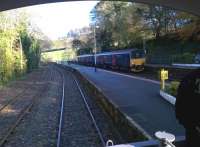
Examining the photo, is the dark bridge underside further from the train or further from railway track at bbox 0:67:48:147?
the train

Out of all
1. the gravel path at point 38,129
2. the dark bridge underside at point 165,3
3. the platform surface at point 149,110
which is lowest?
the gravel path at point 38,129

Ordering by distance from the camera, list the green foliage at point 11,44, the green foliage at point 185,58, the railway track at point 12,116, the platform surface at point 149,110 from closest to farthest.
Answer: the platform surface at point 149,110 < the railway track at point 12,116 < the green foliage at point 185,58 < the green foliage at point 11,44

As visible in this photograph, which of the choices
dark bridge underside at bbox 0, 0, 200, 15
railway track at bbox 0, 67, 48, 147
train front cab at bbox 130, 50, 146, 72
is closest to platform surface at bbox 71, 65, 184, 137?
dark bridge underside at bbox 0, 0, 200, 15

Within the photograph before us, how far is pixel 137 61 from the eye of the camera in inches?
1649

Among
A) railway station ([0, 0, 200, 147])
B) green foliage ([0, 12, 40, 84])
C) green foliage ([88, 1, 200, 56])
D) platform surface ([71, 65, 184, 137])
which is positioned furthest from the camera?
green foliage ([88, 1, 200, 56])

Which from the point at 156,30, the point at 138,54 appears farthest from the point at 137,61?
the point at 156,30

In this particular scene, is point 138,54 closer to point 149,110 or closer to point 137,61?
point 137,61

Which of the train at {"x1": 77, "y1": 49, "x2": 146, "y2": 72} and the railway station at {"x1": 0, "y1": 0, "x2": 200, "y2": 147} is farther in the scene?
the train at {"x1": 77, "y1": 49, "x2": 146, "y2": 72}

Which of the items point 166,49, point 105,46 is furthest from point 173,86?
point 105,46

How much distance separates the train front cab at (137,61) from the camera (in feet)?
137

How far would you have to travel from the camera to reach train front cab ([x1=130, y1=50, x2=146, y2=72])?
41844 millimetres

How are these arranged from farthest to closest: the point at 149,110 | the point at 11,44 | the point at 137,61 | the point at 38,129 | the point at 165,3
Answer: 1. the point at 11,44
2. the point at 137,61
3. the point at 149,110
4. the point at 38,129
5. the point at 165,3

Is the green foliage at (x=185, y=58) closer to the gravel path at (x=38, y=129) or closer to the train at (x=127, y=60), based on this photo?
the train at (x=127, y=60)

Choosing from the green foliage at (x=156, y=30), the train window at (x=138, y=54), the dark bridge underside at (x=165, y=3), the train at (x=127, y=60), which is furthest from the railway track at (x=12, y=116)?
the green foliage at (x=156, y=30)
